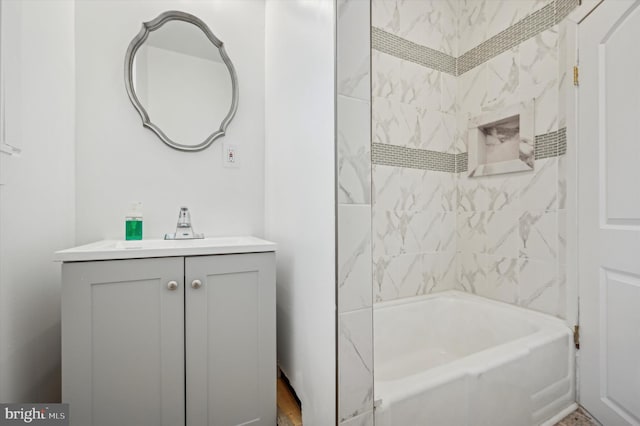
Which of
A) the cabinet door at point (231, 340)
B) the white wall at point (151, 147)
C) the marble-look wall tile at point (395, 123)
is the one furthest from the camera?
the marble-look wall tile at point (395, 123)

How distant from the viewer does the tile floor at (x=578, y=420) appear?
1.37 metres

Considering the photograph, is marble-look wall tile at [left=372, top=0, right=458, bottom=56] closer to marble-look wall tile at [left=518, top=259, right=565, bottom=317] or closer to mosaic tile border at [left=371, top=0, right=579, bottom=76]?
mosaic tile border at [left=371, top=0, right=579, bottom=76]

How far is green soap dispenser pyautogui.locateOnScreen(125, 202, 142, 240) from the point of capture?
53.4 inches

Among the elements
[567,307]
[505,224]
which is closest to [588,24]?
[505,224]

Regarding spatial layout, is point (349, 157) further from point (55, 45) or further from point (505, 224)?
point (505, 224)

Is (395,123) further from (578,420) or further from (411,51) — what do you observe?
(578,420)

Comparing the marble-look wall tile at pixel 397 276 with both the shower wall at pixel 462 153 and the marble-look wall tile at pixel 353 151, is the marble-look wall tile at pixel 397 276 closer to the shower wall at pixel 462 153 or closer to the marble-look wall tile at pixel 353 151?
the shower wall at pixel 462 153

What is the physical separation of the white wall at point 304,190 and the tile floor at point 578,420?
1260mm

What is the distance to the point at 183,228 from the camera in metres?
1.44

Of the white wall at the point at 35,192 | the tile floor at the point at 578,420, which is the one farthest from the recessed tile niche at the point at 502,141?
the white wall at the point at 35,192

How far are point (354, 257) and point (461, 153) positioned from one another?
1.66 m

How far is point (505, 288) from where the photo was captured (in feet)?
6.11

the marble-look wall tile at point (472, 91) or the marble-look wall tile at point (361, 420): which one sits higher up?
the marble-look wall tile at point (472, 91)

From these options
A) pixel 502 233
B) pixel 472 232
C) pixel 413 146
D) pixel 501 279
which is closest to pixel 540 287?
pixel 501 279
